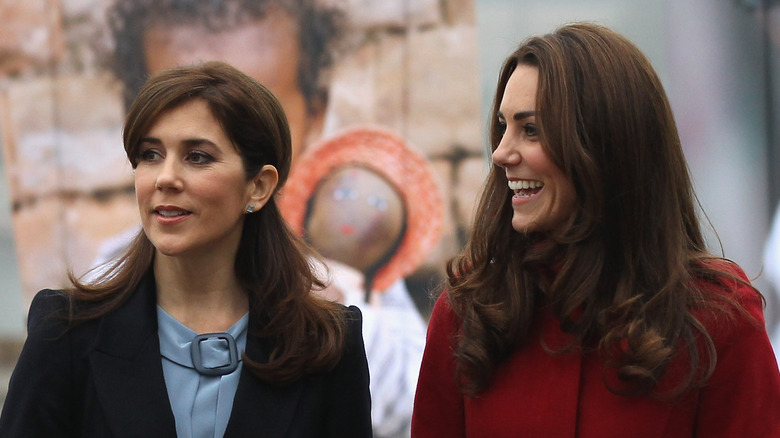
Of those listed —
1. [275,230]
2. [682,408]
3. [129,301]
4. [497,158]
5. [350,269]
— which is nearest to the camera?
[682,408]

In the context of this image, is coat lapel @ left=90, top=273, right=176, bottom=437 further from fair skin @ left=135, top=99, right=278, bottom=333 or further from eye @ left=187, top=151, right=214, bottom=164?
eye @ left=187, top=151, right=214, bottom=164

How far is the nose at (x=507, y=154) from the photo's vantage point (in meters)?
2.35

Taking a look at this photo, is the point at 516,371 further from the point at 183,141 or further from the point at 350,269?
the point at 350,269

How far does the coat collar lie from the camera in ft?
7.72

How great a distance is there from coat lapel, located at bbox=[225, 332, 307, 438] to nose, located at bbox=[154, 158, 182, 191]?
463 millimetres

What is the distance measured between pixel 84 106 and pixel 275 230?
306 centimetres

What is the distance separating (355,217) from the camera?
532 centimetres

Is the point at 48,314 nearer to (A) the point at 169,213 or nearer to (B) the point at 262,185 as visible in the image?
(A) the point at 169,213

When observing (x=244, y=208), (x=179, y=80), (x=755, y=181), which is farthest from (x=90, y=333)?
(x=755, y=181)

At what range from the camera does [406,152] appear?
5383mm

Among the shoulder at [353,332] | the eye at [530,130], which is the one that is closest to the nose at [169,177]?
the shoulder at [353,332]

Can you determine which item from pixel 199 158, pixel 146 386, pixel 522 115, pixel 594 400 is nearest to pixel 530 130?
pixel 522 115

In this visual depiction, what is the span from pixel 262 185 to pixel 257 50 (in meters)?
2.81

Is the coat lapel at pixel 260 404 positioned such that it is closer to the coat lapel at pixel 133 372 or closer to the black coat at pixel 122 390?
the black coat at pixel 122 390
